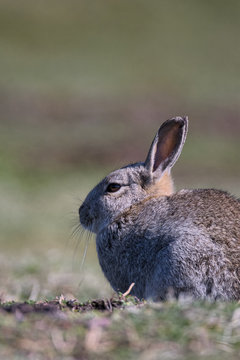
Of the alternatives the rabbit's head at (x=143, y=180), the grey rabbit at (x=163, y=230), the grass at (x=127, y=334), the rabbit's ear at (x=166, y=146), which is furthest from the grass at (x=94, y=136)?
the rabbit's ear at (x=166, y=146)

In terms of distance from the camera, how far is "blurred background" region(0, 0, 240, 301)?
11.8m

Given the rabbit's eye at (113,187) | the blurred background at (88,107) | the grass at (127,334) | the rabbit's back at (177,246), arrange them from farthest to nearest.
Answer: the blurred background at (88,107)
the rabbit's eye at (113,187)
the rabbit's back at (177,246)
the grass at (127,334)

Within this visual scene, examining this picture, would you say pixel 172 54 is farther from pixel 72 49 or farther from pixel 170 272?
pixel 170 272

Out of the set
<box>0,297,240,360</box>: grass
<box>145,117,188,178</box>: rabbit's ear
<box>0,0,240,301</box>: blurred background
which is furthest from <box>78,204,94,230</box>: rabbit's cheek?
<box>0,297,240,360</box>: grass

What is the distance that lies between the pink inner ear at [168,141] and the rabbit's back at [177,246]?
0.48 metres

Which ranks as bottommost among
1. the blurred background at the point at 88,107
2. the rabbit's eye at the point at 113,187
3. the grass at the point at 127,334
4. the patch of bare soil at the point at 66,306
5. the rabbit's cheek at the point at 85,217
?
the grass at the point at 127,334

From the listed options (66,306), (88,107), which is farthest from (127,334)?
(88,107)

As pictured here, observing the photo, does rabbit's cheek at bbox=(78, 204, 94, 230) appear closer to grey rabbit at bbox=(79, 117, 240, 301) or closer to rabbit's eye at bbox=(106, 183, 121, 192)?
grey rabbit at bbox=(79, 117, 240, 301)

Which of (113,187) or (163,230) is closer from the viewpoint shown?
(163,230)

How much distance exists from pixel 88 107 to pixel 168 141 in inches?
1061

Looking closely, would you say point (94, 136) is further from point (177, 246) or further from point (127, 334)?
point (127, 334)

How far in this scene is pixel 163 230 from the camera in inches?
211

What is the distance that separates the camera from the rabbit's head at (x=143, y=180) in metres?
6.31

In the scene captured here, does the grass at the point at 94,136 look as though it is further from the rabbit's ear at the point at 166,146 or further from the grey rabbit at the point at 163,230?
the rabbit's ear at the point at 166,146
